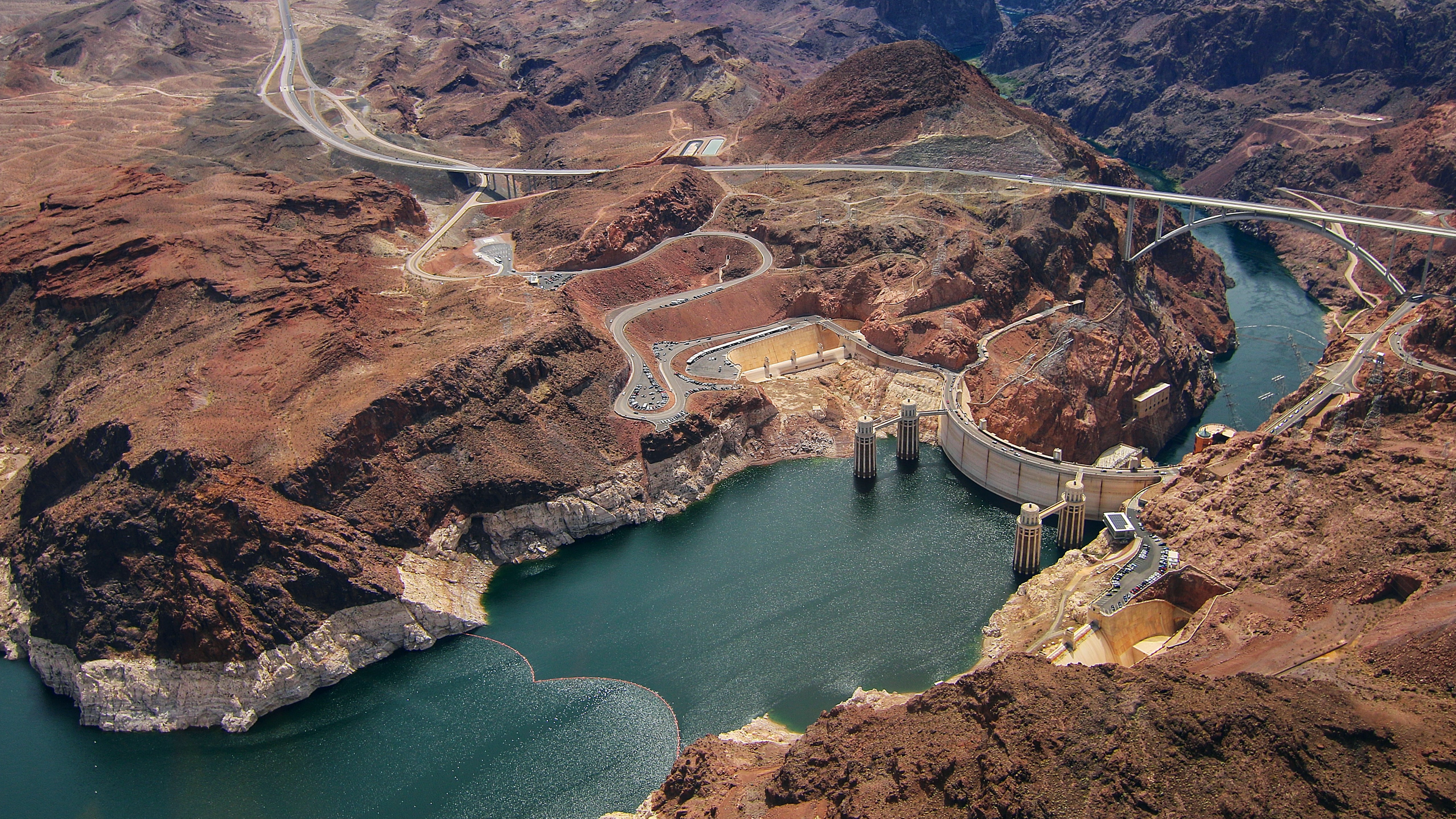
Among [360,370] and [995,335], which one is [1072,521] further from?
[360,370]

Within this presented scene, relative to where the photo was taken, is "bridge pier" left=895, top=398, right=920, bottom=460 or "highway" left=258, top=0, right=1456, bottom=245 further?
"highway" left=258, top=0, right=1456, bottom=245

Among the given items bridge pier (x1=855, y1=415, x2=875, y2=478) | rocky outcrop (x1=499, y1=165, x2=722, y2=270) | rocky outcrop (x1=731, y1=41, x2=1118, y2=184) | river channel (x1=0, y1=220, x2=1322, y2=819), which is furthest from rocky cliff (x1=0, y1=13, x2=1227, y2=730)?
bridge pier (x1=855, y1=415, x2=875, y2=478)

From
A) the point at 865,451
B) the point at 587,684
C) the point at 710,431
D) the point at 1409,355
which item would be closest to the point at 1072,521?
the point at 865,451

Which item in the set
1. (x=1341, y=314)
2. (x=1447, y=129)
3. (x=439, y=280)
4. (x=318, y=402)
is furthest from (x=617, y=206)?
(x=1447, y=129)

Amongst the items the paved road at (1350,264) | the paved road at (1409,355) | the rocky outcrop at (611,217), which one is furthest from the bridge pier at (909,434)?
the paved road at (1350,264)

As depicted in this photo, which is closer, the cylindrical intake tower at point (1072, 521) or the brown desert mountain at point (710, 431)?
the brown desert mountain at point (710, 431)

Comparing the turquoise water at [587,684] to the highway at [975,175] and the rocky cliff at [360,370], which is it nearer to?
the rocky cliff at [360,370]

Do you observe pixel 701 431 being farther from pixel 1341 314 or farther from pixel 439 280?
pixel 1341 314

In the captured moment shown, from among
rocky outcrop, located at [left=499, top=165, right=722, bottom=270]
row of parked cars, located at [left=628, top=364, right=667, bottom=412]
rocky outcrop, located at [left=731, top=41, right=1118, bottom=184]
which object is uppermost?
rocky outcrop, located at [left=731, top=41, right=1118, bottom=184]

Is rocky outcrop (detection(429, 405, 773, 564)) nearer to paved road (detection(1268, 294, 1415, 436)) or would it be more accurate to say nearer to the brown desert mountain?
the brown desert mountain
